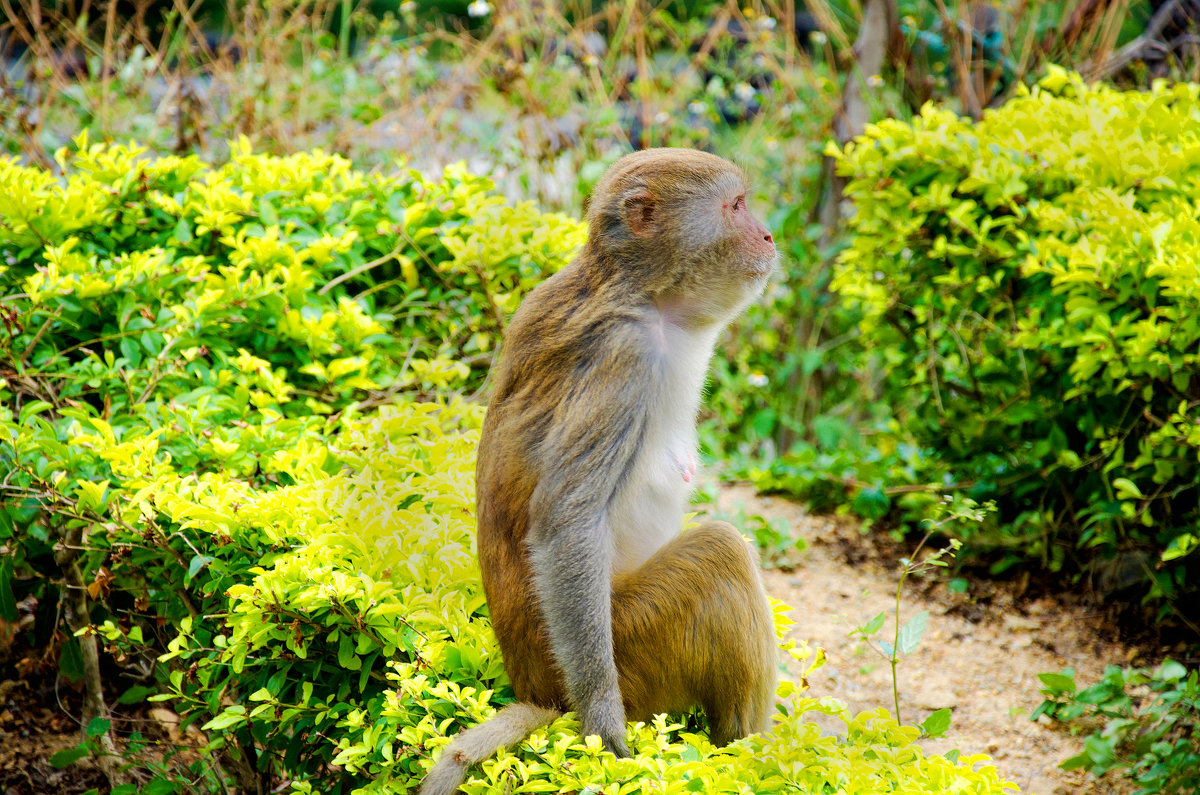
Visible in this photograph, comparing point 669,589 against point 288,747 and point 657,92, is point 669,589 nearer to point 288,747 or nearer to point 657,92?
point 288,747

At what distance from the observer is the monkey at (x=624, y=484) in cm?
249

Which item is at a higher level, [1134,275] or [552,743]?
[1134,275]

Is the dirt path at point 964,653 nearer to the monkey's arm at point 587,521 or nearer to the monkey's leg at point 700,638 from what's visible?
the monkey's leg at point 700,638

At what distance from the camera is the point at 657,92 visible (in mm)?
8430

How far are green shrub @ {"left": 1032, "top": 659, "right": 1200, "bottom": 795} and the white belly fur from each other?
6.03ft

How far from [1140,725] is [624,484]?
2397 mm

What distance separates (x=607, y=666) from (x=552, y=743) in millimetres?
224

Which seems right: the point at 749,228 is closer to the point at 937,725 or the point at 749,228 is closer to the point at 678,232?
the point at 678,232

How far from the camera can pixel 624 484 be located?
2596mm

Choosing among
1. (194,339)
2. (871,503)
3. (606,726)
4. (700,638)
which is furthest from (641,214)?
(871,503)

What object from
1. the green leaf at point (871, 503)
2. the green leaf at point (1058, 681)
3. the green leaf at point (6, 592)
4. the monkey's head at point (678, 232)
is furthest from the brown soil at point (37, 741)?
the green leaf at point (871, 503)

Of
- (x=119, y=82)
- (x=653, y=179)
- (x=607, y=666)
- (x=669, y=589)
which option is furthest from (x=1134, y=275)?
(x=119, y=82)

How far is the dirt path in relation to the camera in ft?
13.0

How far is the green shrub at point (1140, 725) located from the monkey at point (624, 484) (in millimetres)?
1593
